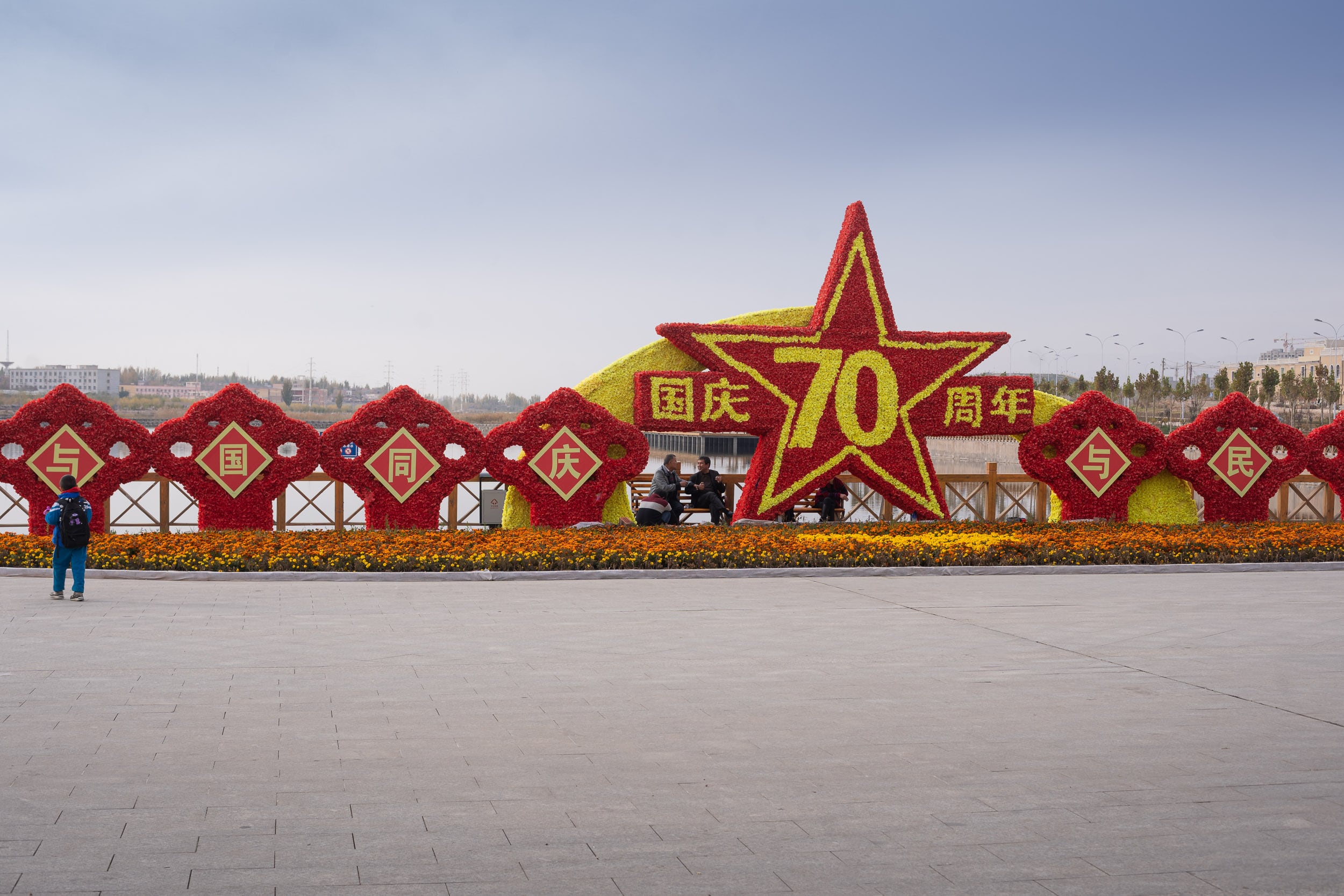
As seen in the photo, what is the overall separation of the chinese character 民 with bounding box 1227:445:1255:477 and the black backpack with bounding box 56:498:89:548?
53.0 ft

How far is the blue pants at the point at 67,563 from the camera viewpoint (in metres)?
10.4

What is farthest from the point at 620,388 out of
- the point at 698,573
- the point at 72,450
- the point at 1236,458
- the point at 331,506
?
the point at 1236,458

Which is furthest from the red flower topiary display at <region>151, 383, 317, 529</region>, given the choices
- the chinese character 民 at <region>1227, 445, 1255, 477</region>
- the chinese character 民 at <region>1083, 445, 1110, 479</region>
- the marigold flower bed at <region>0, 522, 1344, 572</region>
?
the chinese character 民 at <region>1227, 445, 1255, 477</region>

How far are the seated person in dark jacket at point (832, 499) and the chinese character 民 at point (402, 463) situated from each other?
6155 millimetres

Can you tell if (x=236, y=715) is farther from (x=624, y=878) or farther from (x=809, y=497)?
(x=809, y=497)

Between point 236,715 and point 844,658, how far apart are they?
13.3 feet

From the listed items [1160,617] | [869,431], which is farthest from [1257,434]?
[1160,617]

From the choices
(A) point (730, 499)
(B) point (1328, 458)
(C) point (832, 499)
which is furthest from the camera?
(B) point (1328, 458)

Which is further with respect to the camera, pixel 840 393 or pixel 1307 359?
pixel 1307 359

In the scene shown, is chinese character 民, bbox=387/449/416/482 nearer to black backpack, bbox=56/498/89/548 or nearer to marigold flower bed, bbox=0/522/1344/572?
marigold flower bed, bbox=0/522/1344/572

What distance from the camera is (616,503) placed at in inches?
669

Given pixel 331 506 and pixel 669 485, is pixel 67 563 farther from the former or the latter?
pixel 331 506

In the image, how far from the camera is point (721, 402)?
1702 cm

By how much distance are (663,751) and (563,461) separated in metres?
10.6
